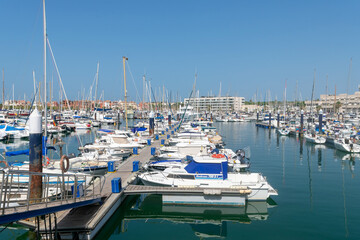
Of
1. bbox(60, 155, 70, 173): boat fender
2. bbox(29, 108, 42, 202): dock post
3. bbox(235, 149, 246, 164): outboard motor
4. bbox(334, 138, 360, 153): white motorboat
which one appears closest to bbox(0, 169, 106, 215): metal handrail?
bbox(29, 108, 42, 202): dock post

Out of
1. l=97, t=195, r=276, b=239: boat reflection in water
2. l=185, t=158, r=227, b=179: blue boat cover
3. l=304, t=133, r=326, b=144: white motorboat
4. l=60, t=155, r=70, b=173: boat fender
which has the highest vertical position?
l=60, t=155, r=70, b=173: boat fender

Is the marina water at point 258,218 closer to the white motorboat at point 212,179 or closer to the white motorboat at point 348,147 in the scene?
the white motorboat at point 212,179

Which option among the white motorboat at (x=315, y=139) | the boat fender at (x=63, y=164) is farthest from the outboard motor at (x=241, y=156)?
the white motorboat at (x=315, y=139)

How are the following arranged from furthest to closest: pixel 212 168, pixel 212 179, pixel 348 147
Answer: pixel 348 147 → pixel 212 168 → pixel 212 179

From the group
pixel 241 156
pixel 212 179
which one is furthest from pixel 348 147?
pixel 212 179

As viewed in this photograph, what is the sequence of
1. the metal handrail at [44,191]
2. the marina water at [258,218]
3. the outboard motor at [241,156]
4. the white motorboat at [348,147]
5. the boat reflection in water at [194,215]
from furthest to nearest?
the white motorboat at [348,147]
the outboard motor at [241,156]
the boat reflection in water at [194,215]
the marina water at [258,218]
the metal handrail at [44,191]

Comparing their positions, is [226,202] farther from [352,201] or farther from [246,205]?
[352,201]

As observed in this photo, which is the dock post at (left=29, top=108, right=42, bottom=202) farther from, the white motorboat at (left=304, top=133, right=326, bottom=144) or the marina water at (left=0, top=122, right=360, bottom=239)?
the white motorboat at (left=304, top=133, right=326, bottom=144)

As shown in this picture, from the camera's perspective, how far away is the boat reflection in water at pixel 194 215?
16250 millimetres

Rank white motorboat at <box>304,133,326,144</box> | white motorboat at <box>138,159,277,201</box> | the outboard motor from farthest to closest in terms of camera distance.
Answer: white motorboat at <box>304,133,326,144</box> < the outboard motor < white motorboat at <box>138,159,277,201</box>

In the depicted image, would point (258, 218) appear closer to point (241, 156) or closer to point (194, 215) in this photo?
point (194, 215)

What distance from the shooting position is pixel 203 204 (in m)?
18.8

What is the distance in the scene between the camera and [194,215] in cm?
1791

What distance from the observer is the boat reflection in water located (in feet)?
53.3
